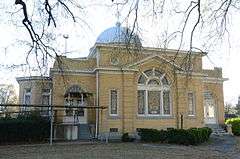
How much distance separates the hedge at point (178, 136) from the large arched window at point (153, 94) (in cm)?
306

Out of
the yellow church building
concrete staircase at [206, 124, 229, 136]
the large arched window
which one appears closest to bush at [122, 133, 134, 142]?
the yellow church building

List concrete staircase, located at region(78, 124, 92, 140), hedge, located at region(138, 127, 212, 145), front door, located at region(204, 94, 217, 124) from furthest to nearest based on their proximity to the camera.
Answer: front door, located at region(204, 94, 217, 124), concrete staircase, located at region(78, 124, 92, 140), hedge, located at region(138, 127, 212, 145)

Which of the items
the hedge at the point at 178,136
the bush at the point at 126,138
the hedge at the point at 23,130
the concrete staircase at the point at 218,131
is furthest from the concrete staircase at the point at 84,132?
the concrete staircase at the point at 218,131

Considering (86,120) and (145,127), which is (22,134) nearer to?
(86,120)

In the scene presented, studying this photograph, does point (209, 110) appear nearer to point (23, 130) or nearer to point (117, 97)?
point (117, 97)

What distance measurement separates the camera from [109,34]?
1368 inches

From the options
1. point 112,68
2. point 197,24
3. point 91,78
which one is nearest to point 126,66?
point 112,68

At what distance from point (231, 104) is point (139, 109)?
198 feet

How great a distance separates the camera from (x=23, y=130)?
1051 inches

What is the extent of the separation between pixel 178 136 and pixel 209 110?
11.5 metres

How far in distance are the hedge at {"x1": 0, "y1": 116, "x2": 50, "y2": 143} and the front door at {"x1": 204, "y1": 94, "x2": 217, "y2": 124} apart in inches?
609

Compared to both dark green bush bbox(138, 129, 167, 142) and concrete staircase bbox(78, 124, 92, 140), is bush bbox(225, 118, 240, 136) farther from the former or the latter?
concrete staircase bbox(78, 124, 92, 140)

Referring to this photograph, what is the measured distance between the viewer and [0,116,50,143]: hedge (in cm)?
2630

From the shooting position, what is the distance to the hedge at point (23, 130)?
26.3 m
